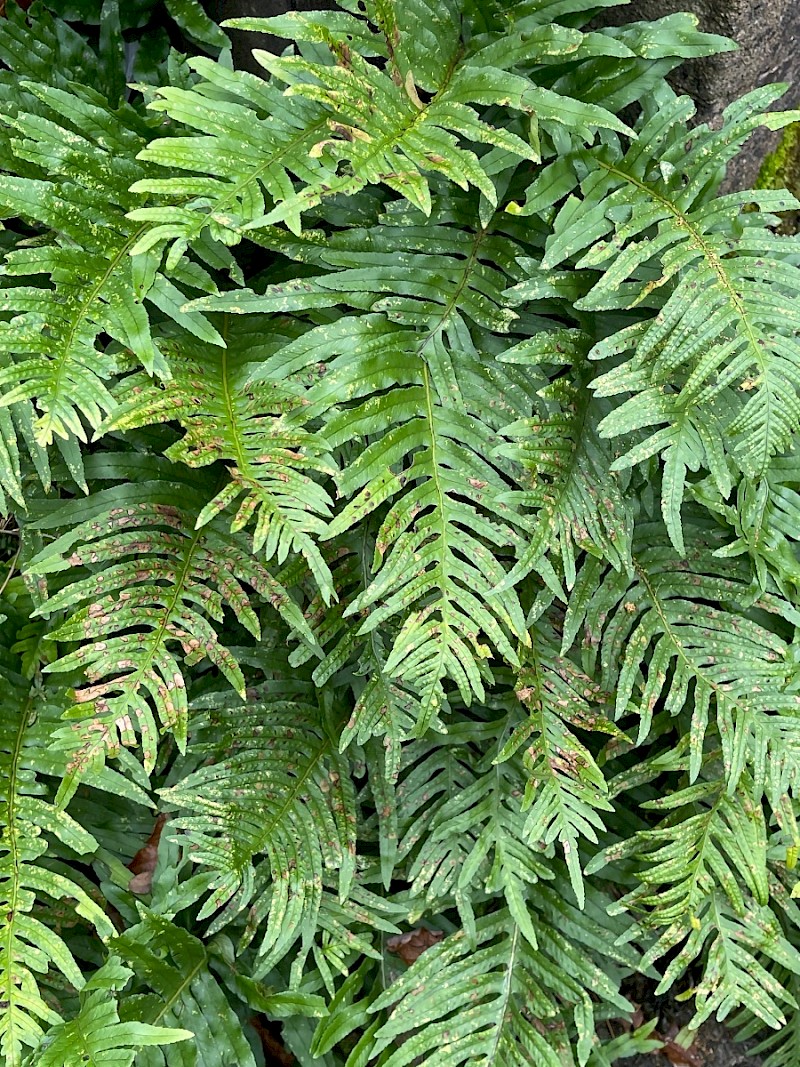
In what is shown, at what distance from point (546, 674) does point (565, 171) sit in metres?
1.04

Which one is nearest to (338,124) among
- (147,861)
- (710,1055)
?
(147,861)

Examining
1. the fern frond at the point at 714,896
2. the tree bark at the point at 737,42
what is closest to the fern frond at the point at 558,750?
the fern frond at the point at 714,896

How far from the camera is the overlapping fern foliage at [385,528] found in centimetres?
152

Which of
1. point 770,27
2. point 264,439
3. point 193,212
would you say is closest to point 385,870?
point 264,439

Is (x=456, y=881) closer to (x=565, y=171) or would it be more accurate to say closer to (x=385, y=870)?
(x=385, y=870)

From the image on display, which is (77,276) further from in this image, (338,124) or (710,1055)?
(710,1055)

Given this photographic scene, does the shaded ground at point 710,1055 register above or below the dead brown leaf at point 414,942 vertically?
below

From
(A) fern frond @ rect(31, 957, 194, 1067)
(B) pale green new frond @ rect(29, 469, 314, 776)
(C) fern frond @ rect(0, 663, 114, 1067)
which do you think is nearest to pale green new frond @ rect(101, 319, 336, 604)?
(B) pale green new frond @ rect(29, 469, 314, 776)

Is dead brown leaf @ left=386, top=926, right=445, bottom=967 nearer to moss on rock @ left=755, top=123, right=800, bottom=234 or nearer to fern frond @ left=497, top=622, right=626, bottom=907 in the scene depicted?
fern frond @ left=497, top=622, right=626, bottom=907

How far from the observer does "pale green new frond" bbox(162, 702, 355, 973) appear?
5.93 ft

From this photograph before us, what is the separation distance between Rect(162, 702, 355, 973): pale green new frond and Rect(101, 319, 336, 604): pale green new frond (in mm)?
543

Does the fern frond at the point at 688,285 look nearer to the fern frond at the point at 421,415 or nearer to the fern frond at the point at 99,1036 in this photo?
Answer: the fern frond at the point at 421,415

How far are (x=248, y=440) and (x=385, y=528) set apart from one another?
0.96 ft

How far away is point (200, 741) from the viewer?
1.97 m
